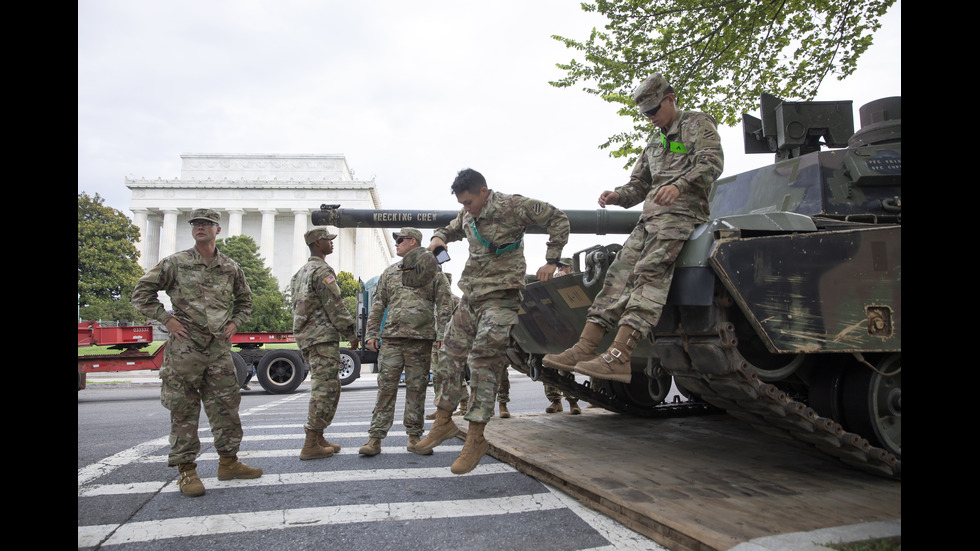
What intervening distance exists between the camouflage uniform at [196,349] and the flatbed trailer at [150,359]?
820 centimetres

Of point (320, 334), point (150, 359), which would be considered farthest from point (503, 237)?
point (150, 359)

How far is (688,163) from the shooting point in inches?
143

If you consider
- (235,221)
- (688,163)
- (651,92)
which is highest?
(235,221)

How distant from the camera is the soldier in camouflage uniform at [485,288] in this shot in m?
3.89

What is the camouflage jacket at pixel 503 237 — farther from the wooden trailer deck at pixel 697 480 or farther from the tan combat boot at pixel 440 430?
the wooden trailer deck at pixel 697 480

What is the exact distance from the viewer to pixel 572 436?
512cm

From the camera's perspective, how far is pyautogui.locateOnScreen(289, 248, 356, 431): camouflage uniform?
477 cm

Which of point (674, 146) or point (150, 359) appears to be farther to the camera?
point (150, 359)

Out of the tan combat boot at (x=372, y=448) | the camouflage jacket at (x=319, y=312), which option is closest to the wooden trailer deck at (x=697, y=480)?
the tan combat boot at (x=372, y=448)

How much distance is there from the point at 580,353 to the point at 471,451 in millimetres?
954

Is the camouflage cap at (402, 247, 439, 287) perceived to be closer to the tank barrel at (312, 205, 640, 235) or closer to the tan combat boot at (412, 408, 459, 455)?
the tank barrel at (312, 205, 640, 235)

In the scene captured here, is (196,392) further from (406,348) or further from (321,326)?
(406,348)

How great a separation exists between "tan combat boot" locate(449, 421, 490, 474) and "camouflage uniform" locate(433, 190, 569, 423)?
91 mm
